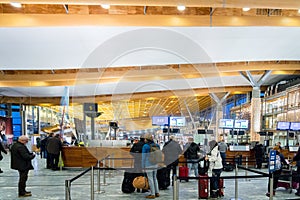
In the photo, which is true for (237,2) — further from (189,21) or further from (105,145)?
(105,145)

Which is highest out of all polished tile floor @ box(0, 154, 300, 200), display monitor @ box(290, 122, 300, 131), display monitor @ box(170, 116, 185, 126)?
display monitor @ box(170, 116, 185, 126)

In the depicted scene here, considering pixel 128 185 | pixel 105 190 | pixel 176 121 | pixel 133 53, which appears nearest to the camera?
pixel 128 185

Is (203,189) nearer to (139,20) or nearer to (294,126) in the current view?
(139,20)

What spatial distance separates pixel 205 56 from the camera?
38.3 ft

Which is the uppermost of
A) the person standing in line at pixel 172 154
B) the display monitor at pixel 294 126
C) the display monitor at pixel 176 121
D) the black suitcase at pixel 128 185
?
the display monitor at pixel 176 121

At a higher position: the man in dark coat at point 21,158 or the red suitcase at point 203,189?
the man in dark coat at point 21,158

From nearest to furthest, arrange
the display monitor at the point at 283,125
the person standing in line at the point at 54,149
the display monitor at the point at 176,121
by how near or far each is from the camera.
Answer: the person standing in line at the point at 54,149
the display monitor at the point at 176,121
the display monitor at the point at 283,125

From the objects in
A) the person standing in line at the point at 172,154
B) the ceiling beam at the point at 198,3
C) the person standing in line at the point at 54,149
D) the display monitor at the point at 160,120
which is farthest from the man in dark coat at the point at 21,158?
the display monitor at the point at 160,120

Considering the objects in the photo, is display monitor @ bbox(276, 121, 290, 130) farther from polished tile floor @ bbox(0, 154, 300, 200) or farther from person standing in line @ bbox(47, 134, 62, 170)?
person standing in line @ bbox(47, 134, 62, 170)

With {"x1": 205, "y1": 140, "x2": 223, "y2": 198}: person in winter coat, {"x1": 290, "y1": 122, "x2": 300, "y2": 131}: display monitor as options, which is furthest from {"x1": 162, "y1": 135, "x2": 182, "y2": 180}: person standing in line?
{"x1": 290, "y1": 122, "x2": 300, "y2": 131}: display monitor

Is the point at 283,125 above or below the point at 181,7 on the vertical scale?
below

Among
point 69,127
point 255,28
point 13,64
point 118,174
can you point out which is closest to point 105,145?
point 118,174

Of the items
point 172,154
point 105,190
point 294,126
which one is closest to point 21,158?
point 105,190

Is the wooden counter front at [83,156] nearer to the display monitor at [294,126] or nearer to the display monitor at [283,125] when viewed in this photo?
the display monitor at [283,125]
